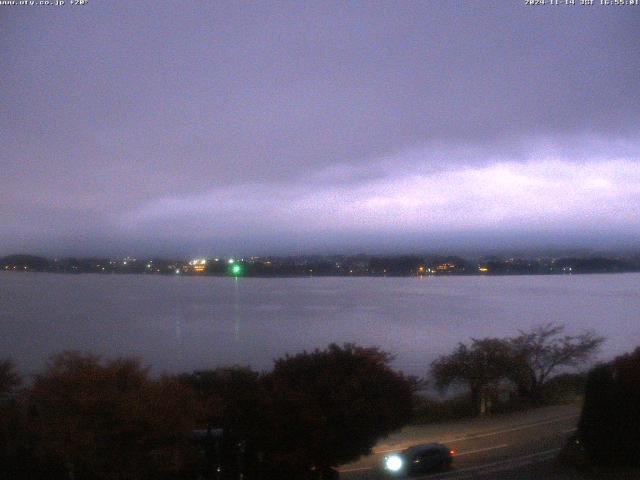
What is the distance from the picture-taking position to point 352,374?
33.6 ft

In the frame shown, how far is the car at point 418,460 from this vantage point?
10164 mm

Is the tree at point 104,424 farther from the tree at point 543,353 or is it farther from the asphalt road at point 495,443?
the tree at point 543,353

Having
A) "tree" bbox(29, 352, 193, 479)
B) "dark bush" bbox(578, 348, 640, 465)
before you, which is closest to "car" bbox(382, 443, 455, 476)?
"dark bush" bbox(578, 348, 640, 465)

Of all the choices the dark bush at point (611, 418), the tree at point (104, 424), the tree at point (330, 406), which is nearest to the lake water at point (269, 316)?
the tree at point (330, 406)

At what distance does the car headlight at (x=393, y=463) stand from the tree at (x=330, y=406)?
0.56m

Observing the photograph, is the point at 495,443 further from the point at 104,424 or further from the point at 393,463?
the point at 104,424

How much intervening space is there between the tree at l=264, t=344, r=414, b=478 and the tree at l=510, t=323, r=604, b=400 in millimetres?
9364

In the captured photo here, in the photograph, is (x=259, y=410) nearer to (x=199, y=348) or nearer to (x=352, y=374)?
(x=352, y=374)

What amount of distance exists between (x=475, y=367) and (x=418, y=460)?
9072mm

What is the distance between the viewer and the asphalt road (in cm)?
938

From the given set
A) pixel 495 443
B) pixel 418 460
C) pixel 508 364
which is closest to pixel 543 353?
pixel 508 364

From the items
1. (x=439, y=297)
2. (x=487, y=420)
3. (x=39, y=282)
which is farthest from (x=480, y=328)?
(x=39, y=282)

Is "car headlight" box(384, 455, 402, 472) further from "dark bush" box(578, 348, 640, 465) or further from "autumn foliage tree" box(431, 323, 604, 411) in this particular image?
"autumn foliage tree" box(431, 323, 604, 411)

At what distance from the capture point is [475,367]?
1881 cm
